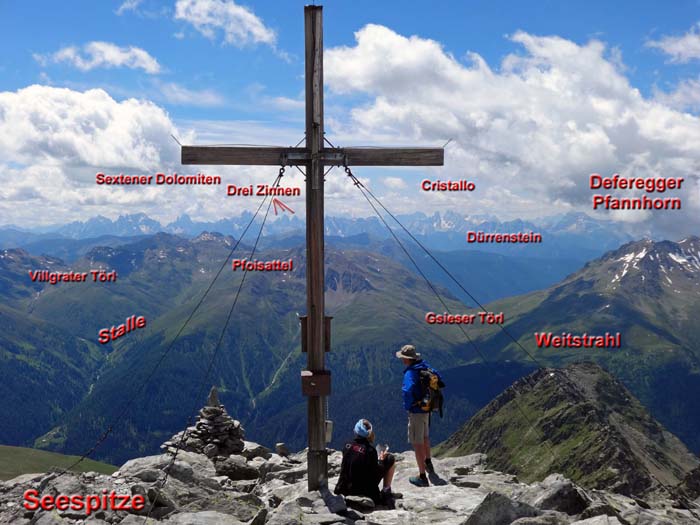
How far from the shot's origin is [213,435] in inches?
1144

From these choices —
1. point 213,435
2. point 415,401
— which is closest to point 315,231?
point 415,401

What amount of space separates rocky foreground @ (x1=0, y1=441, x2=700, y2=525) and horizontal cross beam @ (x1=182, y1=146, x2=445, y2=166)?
9.36 meters

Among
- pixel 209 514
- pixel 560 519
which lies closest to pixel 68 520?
pixel 209 514

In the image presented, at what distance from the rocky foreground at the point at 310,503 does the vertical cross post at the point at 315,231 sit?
152cm

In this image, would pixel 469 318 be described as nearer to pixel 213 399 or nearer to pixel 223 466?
pixel 213 399

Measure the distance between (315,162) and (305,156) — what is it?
0.41 metres

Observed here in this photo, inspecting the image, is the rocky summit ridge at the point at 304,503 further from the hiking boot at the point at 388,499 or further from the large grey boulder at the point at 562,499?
the hiking boot at the point at 388,499

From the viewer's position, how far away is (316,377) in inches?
672

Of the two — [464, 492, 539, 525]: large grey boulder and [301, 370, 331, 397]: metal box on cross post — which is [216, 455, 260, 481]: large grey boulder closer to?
[301, 370, 331, 397]: metal box on cross post

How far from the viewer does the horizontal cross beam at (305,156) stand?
17.1 meters

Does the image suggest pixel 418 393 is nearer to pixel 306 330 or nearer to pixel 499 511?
pixel 306 330

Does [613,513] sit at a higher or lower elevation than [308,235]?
lower

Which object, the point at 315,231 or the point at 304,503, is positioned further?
the point at 315,231

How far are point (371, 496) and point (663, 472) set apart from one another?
182320 mm
